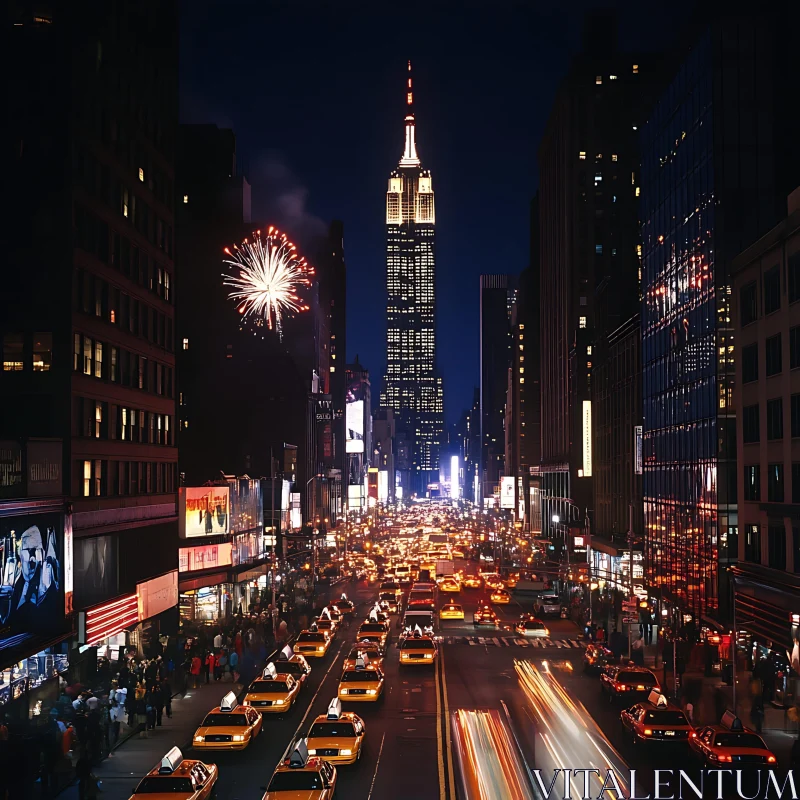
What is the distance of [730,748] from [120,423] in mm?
29342

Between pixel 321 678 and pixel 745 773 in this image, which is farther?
pixel 321 678

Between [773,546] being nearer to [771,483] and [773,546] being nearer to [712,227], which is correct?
[771,483]

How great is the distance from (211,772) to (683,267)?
4470cm

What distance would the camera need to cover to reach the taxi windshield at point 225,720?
30078 mm

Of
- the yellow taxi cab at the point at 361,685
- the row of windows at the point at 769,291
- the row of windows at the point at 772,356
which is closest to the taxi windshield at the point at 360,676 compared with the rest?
the yellow taxi cab at the point at 361,685

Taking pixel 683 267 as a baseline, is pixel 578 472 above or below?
below

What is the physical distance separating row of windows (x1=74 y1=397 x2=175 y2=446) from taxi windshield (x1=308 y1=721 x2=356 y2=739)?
16.9 m

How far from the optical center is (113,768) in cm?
2806

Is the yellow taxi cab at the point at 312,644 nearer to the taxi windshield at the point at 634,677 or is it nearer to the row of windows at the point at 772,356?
the taxi windshield at the point at 634,677

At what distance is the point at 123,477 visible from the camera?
46.5 meters

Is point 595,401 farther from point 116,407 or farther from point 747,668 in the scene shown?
point 116,407

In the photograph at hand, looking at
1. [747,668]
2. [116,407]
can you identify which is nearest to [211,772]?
[116,407]

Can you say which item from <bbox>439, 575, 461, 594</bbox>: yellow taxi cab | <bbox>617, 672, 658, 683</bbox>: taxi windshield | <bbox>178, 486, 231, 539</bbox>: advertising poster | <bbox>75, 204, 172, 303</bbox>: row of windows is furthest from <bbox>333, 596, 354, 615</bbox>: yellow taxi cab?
<bbox>617, 672, 658, 683</bbox>: taxi windshield

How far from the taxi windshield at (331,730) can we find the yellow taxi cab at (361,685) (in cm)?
847
